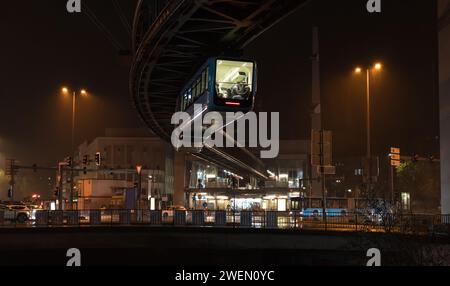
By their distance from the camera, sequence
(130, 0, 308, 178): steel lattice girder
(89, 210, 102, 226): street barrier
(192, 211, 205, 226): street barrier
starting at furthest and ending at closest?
(89, 210, 102, 226): street barrier
(192, 211, 205, 226): street barrier
(130, 0, 308, 178): steel lattice girder

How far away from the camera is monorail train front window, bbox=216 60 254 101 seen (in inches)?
1017

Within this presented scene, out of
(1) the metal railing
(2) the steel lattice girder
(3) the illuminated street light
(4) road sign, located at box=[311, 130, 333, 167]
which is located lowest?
(1) the metal railing

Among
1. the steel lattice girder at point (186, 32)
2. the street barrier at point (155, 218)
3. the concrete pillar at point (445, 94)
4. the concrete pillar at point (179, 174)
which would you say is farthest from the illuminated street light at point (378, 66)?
the concrete pillar at point (179, 174)

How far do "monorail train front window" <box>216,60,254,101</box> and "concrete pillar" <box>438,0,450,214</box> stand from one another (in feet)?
41.7

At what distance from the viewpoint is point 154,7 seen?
96.0 feet

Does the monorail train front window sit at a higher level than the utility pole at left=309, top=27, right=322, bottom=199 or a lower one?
lower

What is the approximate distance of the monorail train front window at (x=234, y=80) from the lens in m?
25.8

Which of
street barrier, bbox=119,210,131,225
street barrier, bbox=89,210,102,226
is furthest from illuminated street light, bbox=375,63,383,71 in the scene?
street barrier, bbox=89,210,102,226

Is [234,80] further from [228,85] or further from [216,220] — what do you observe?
[216,220]

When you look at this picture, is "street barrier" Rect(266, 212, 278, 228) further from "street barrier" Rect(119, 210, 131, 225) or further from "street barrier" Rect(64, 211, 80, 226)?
"street barrier" Rect(64, 211, 80, 226)
